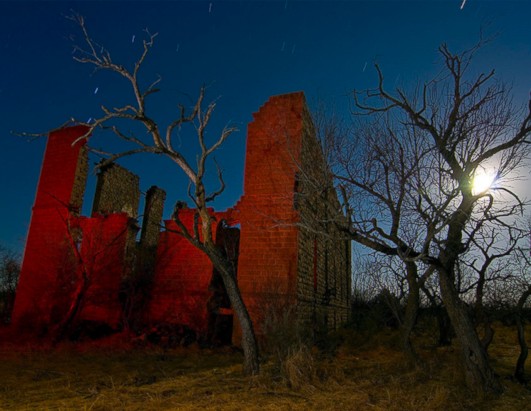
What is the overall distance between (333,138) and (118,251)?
997cm

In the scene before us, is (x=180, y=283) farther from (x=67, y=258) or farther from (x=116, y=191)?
(x=116, y=191)

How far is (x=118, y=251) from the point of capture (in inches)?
569

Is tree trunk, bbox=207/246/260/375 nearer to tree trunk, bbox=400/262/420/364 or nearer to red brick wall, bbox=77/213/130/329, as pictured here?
tree trunk, bbox=400/262/420/364

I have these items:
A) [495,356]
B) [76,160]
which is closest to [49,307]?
[76,160]

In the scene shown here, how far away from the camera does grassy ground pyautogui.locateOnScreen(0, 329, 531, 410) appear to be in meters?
5.15

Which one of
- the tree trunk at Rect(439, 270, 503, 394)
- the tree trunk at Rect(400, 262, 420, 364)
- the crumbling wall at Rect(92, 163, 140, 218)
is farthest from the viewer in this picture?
the crumbling wall at Rect(92, 163, 140, 218)

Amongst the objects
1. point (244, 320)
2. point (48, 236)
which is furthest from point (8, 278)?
point (244, 320)

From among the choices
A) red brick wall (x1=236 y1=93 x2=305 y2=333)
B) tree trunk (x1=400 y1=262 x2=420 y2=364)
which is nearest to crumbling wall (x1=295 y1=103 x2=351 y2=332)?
red brick wall (x1=236 y1=93 x2=305 y2=333)

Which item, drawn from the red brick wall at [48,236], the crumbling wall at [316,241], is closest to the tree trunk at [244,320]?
the crumbling wall at [316,241]

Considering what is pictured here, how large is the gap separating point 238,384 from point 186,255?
27.3 ft

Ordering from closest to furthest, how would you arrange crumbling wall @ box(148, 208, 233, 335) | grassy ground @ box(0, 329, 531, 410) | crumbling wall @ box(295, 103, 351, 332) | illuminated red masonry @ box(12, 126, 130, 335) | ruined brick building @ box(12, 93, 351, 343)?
grassy ground @ box(0, 329, 531, 410) → crumbling wall @ box(295, 103, 351, 332) → ruined brick building @ box(12, 93, 351, 343) → crumbling wall @ box(148, 208, 233, 335) → illuminated red masonry @ box(12, 126, 130, 335)

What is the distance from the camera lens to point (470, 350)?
5918mm

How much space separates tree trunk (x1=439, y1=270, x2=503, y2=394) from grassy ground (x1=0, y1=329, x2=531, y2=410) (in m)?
0.21

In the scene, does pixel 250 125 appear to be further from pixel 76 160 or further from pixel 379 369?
pixel 76 160
